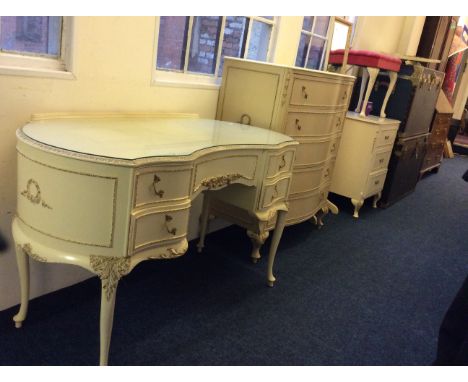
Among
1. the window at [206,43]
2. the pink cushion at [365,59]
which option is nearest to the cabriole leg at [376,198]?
the pink cushion at [365,59]

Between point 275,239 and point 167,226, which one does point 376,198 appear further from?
point 167,226

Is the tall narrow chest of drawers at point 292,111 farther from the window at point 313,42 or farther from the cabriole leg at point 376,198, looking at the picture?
the cabriole leg at point 376,198

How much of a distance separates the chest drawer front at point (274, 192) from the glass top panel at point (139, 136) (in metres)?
0.20

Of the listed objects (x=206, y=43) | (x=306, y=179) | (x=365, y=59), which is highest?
(x=365, y=59)

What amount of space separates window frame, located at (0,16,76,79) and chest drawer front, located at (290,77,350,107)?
1087 mm

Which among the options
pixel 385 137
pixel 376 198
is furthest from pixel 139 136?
pixel 376 198

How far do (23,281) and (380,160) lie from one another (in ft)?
9.46

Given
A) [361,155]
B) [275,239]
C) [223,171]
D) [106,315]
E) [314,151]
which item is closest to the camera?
[106,315]

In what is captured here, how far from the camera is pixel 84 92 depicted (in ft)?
5.53

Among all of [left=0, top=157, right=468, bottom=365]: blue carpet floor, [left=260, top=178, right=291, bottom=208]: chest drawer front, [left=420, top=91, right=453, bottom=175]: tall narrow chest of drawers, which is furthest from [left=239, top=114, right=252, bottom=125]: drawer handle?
[left=420, top=91, right=453, bottom=175]: tall narrow chest of drawers

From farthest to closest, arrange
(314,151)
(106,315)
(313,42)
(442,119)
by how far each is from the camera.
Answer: (442,119), (313,42), (314,151), (106,315)

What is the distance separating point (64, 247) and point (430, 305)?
1.89 metres
